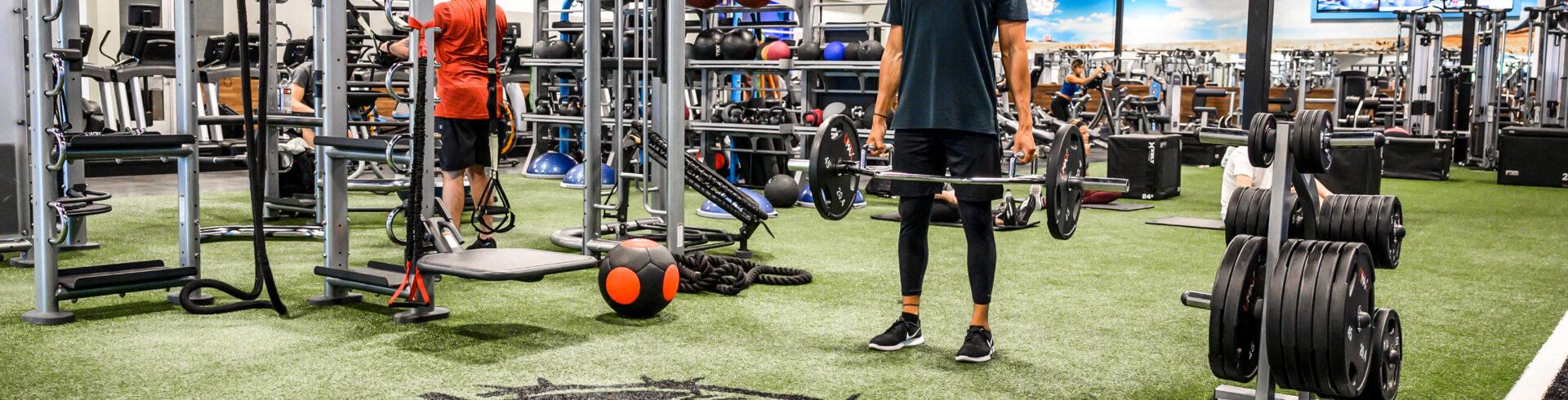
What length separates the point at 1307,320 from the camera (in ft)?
6.59

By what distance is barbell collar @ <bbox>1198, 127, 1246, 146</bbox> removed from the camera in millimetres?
2293

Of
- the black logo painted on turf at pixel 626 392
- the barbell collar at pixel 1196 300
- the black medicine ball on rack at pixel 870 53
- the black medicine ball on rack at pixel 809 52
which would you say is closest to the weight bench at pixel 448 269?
the black logo painted on turf at pixel 626 392

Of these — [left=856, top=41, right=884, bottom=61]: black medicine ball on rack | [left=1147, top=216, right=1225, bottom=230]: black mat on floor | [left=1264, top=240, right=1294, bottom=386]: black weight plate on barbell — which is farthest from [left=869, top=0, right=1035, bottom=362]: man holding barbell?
[left=856, top=41, right=884, bottom=61]: black medicine ball on rack

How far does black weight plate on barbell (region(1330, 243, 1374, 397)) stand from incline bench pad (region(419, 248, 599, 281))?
1.77 meters

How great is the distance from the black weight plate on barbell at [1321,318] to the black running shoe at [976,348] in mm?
898

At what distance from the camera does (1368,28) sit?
17.5 metres

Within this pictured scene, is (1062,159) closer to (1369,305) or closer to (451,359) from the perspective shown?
(1369,305)

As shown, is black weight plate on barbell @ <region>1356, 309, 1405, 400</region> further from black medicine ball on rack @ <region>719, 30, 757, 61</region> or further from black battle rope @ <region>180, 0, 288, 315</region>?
black medicine ball on rack @ <region>719, 30, 757, 61</region>

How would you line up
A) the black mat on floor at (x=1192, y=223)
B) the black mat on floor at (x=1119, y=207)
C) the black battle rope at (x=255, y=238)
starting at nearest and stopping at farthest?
the black battle rope at (x=255, y=238) < the black mat on floor at (x=1192, y=223) < the black mat on floor at (x=1119, y=207)

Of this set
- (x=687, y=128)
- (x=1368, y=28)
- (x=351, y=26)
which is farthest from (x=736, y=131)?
(x=1368, y=28)

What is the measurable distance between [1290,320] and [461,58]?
10.0ft

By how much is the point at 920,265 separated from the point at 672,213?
3.95ft

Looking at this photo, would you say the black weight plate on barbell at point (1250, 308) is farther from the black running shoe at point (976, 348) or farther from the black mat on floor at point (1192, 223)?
the black mat on floor at point (1192, 223)

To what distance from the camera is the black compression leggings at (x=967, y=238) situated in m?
2.88
